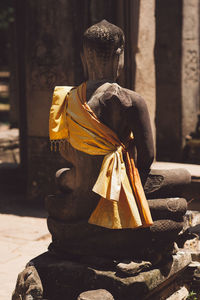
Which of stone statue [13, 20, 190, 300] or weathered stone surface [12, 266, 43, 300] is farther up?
stone statue [13, 20, 190, 300]

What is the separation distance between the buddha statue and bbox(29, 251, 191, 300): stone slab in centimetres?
11

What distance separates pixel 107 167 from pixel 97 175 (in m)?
0.17

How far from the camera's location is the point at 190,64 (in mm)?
9445

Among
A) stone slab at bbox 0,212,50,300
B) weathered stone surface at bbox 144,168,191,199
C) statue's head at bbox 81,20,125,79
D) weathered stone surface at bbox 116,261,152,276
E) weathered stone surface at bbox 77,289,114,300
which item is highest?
statue's head at bbox 81,20,125,79

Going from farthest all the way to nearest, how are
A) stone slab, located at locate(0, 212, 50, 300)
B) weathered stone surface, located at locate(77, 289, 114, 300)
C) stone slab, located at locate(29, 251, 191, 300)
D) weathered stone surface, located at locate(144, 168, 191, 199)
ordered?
stone slab, located at locate(0, 212, 50, 300) < weathered stone surface, located at locate(144, 168, 191, 199) < stone slab, located at locate(29, 251, 191, 300) < weathered stone surface, located at locate(77, 289, 114, 300)

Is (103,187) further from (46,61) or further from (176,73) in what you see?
(176,73)

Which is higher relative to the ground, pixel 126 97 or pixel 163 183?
pixel 126 97

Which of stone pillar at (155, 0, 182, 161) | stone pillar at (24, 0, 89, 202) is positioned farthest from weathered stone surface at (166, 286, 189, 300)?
stone pillar at (155, 0, 182, 161)

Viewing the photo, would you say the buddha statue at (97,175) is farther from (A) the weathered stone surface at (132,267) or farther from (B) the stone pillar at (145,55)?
(B) the stone pillar at (145,55)

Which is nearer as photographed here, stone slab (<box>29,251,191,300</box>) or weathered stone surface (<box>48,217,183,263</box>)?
stone slab (<box>29,251,191,300</box>)

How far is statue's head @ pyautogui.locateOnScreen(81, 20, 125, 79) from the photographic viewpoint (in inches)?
146

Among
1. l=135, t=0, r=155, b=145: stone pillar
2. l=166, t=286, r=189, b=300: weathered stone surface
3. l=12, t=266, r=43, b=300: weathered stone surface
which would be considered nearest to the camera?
→ l=12, t=266, r=43, b=300: weathered stone surface

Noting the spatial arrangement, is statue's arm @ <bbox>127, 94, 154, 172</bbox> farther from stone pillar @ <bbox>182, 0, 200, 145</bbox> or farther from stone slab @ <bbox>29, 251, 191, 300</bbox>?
stone pillar @ <bbox>182, 0, 200, 145</bbox>

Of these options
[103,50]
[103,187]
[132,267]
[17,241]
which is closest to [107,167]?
[103,187]
